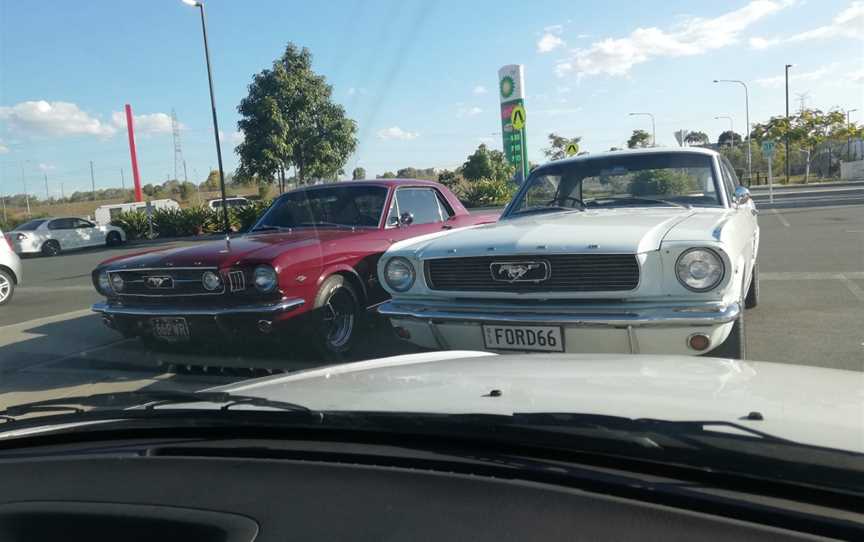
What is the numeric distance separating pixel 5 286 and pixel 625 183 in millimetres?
9940

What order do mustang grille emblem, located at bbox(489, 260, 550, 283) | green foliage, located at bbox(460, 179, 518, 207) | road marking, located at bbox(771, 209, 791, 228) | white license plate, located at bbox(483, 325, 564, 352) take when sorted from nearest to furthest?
1. white license plate, located at bbox(483, 325, 564, 352)
2. mustang grille emblem, located at bbox(489, 260, 550, 283)
3. road marking, located at bbox(771, 209, 791, 228)
4. green foliage, located at bbox(460, 179, 518, 207)

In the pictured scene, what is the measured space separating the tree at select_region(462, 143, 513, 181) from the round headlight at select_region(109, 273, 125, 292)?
38.8m

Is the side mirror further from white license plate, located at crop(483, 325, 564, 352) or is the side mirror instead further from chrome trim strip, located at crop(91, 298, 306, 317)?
chrome trim strip, located at crop(91, 298, 306, 317)

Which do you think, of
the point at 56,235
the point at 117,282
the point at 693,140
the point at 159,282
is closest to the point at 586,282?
the point at 159,282

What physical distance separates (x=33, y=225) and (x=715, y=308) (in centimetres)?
2558

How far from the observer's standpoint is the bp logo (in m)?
29.0

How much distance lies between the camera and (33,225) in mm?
23500

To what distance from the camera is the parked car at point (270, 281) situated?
477cm

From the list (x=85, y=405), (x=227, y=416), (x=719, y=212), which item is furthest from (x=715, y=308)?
(x=85, y=405)

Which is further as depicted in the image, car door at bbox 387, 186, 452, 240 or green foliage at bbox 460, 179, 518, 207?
green foliage at bbox 460, 179, 518, 207

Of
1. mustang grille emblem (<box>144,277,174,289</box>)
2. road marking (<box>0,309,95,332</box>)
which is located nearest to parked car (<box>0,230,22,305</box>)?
road marking (<box>0,309,95,332</box>)

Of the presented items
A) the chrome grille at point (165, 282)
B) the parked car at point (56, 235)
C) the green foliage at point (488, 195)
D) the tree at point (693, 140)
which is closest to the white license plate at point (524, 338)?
the chrome grille at point (165, 282)

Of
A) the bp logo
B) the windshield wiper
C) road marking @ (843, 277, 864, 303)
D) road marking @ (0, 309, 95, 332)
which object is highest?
the bp logo

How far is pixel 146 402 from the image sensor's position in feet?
7.09
